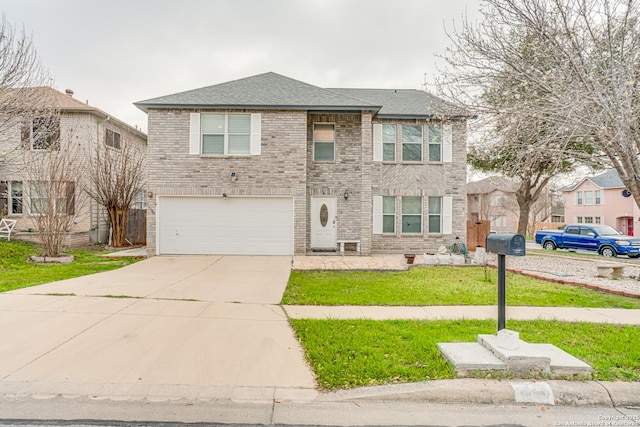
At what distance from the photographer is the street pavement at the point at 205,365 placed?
337cm

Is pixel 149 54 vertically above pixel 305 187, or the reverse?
pixel 149 54

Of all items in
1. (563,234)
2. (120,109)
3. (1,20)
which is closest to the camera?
(1,20)

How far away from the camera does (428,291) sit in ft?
26.2

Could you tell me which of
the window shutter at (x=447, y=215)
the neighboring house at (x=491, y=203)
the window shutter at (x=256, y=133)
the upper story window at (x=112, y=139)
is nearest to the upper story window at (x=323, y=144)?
the window shutter at (x=256, y=133)

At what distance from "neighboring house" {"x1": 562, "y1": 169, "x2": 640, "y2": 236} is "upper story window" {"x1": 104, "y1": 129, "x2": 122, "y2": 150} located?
38331mm

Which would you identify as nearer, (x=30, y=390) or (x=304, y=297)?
(x=30, y=390)

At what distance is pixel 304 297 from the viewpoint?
7281 millimetres

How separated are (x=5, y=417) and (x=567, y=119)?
27.0ft

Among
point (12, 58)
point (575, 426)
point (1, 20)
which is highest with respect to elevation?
point (1, 20)

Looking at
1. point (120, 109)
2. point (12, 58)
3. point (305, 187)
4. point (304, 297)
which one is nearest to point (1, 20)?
point (12, 58)

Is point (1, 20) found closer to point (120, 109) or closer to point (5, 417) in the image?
point (5, 417)

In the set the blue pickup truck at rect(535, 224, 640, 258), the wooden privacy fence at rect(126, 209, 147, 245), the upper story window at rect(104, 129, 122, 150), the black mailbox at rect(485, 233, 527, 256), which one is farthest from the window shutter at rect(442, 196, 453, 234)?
the upper story window at rect(104, 129, 122, 150)

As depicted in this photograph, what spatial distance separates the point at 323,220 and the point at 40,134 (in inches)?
450

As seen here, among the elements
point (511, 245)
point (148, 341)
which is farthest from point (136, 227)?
point (511, 245)
